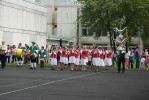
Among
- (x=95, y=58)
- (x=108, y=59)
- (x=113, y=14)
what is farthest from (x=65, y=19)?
(x=95, y=58)

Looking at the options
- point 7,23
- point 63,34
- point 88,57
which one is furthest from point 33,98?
point 63,34

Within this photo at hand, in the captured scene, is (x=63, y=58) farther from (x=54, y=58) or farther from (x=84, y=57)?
(x=84, y=57)

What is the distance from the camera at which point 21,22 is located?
68.1 m

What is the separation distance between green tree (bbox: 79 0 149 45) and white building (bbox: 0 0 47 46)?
27.7 feet

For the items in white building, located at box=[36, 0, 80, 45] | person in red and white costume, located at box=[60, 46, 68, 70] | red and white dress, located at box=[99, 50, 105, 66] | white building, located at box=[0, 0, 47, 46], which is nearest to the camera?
red and white dress, located at box=[99, 50, 105, 66]

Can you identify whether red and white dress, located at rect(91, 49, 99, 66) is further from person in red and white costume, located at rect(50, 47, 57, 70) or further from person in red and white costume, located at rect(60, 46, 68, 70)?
person in red and white costume, located at rect(50, 47, 57, 70)

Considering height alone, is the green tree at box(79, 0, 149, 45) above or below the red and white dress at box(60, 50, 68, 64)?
above

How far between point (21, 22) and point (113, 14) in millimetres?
13873

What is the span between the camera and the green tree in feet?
222

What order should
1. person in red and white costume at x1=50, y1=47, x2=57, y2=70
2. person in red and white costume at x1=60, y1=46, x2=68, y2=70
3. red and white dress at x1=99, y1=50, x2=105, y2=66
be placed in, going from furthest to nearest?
person in red and white costume at x1=60, y1=46, x2=68, y2=70, person in red and white costume at x1=50, y1=47, x2=57, y2=70, red and white dress at x1=99, y1=50, x2=105, y2=66

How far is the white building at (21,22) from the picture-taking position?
62500mm

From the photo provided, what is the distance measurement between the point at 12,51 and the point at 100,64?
449 inches

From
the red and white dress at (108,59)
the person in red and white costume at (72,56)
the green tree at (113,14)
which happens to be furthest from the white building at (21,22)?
the person in red and white costume at (72,56)

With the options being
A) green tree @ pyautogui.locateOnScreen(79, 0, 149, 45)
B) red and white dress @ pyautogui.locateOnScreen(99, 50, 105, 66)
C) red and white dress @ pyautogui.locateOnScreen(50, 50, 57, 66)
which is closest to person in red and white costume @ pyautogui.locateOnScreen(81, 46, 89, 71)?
red and white dress @ pyautogui.locateOnScreen(99, 50, 105, 66)
